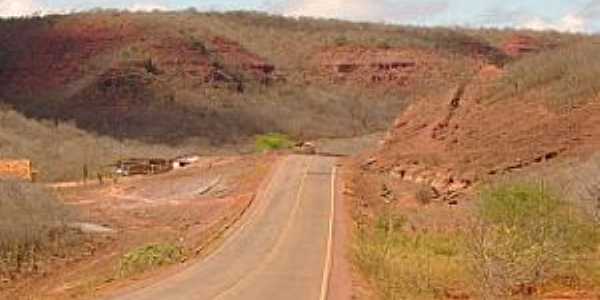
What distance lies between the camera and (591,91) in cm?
5353

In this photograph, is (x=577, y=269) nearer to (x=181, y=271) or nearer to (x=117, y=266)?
(x=181, y=271)

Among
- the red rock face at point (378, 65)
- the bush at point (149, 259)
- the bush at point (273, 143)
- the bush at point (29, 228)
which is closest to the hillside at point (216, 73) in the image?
the red rock face at point (378, 65)

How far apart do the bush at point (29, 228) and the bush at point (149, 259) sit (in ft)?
25.0

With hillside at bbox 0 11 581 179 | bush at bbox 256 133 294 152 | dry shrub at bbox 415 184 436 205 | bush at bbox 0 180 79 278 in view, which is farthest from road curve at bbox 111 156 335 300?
hillside at bbox 0 11 581 179

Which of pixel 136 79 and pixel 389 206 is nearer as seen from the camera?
Answer: pixel 389 206

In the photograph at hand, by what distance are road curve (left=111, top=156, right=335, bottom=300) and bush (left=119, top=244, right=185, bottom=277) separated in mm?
1251

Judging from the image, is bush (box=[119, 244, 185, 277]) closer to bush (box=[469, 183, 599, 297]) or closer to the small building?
bush (box=[469, 183, 599, 297])

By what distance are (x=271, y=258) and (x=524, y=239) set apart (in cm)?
984

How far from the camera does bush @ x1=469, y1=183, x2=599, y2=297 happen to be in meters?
26.7

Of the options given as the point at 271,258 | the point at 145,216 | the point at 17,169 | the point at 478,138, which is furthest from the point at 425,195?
the point at 17,169

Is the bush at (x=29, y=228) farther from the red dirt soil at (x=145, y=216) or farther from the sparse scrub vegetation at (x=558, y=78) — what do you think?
the sparse scrub vegetation at (x=558, y=78)

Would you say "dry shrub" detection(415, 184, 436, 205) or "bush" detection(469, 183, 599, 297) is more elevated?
"bush" detection(469, 183, 599, 297)

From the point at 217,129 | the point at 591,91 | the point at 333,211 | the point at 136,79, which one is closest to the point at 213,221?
the point at 333,211

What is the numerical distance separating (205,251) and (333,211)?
11928 mm
